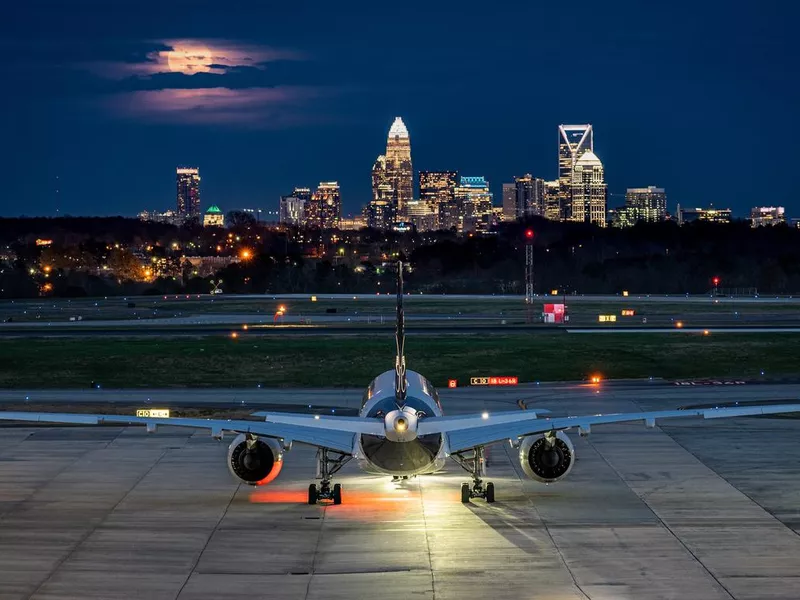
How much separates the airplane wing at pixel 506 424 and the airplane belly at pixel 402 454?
367 millimetres

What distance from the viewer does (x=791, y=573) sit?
85.3 ft

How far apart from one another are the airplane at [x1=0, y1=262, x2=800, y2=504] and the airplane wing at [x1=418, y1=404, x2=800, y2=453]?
0.09ft

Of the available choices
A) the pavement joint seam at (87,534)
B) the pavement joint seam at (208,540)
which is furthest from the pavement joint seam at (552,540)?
the pavement joint seam at (87,534)

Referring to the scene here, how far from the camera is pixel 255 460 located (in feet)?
105

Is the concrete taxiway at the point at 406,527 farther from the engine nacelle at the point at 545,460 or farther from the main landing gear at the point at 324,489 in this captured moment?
the engine nacelle at the point at 545,460

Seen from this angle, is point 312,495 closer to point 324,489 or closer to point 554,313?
point 324,489

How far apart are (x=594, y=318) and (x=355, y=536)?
8371 cm

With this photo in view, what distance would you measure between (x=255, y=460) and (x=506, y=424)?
273 inches

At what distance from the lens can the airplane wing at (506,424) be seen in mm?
31516

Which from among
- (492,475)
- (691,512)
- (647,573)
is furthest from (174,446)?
(647,573)

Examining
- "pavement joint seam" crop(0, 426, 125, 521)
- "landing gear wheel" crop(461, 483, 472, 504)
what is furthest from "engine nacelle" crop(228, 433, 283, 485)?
"pavement joint seam" crop(0, 426, 125, 521)

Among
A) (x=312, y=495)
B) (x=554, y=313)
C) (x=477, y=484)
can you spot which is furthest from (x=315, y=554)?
(x=554, y=313)

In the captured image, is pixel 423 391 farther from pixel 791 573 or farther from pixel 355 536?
pixel 791 573

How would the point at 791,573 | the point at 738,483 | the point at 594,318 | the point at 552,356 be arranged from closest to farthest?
1. the point at 791,573
2. the point at 738,483
3. the point at 552,356
4. the point at 594,318
